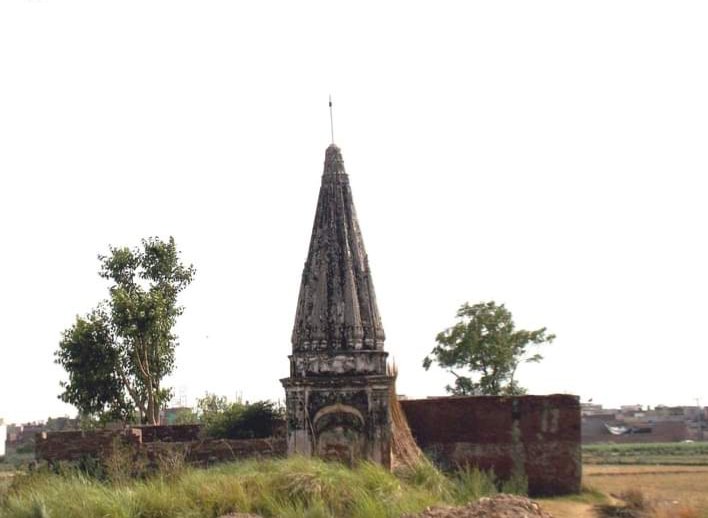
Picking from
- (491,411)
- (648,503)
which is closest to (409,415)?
(491,411)

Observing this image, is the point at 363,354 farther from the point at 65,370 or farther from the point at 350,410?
the point at 65,370

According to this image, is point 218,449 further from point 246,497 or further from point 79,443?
point 246,497

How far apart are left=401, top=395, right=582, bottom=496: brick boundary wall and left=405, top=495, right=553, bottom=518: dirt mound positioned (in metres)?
7.13

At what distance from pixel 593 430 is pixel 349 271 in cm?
7084

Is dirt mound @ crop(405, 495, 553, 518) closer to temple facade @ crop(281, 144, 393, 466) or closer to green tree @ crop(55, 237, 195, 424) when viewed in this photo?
temple facade @ crop(281, 144, 393, 466)

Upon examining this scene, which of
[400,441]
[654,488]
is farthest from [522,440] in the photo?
[654,488]

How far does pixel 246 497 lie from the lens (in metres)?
11.0

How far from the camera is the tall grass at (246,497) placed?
10.7 meters

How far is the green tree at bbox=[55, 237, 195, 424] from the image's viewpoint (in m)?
24.0

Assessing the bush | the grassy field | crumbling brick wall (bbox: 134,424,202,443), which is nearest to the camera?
crumbling brick wall (bbox: 134,424,202,443)

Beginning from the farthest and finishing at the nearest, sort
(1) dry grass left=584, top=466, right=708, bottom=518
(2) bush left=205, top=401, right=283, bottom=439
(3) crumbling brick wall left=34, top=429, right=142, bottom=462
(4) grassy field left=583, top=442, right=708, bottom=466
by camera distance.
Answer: (4) grassy field left=583, top=442, right=708, bottom=466 < (1) dry grass left=584, top=466, right=708, bottom=518 < (2) bush left=205, top=401, right=283, bottom=439 < (3) crumbling brick wall left=34, top=429, right=142, bottom=462

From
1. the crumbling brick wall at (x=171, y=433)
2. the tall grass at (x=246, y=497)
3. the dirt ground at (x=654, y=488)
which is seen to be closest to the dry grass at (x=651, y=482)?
the dirt ground at (x=654, y=488)

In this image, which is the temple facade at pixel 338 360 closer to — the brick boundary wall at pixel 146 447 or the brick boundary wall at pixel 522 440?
the brick boundary wall at pixel 146 447

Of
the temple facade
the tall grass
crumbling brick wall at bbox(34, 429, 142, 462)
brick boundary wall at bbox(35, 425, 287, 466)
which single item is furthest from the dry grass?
crumbling brick wall at bbox(34, 429, 142, 462)
